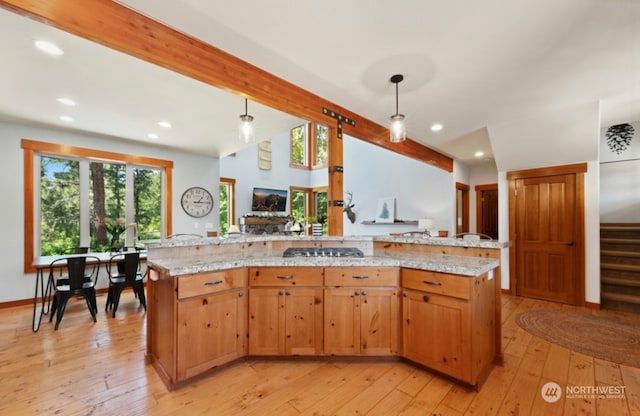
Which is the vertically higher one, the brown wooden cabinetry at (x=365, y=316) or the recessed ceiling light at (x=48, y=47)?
the recessed ceiling light at (x=48, y=47)

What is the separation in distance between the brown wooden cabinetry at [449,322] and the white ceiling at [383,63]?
5.84 ft

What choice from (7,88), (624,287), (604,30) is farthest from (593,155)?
(7,88)

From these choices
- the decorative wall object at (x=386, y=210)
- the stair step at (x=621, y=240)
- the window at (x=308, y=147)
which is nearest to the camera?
the stair step at (x=621, y=240)

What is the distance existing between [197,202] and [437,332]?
517cm

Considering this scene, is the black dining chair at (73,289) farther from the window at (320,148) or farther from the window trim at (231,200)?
the window at (320,148)

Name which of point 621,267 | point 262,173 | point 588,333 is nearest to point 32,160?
point 262,173

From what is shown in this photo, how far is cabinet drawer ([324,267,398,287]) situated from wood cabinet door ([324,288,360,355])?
0.21 feet

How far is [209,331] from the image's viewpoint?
2066 millimetres

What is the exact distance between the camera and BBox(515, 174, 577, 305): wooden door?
4.06 m

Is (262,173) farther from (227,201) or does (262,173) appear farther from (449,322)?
(449,322)

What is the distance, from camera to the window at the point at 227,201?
7520mm

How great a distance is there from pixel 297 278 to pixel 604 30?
2.92 metres

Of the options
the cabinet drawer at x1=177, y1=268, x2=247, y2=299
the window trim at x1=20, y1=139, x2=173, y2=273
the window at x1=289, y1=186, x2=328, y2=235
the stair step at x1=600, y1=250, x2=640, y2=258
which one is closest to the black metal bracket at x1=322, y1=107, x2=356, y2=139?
the cabinet drawer at x1=177, y1=268, x2=247, y2=299

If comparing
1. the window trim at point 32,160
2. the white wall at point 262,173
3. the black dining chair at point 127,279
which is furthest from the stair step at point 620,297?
the window trim at point 32,160
